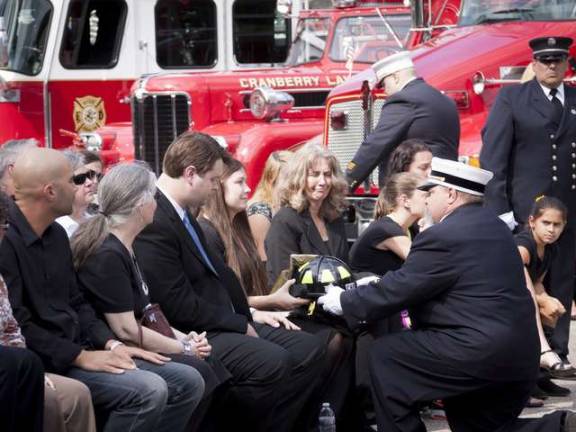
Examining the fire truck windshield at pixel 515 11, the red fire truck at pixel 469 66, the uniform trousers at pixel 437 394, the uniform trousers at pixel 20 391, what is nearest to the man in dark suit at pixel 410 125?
the red fire truck at pixel 469 66

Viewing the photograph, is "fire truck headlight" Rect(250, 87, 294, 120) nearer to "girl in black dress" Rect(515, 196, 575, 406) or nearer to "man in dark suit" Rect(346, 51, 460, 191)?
"man in dark suit" Rect(346, 51, 460, 191)

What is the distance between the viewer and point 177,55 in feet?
51.4

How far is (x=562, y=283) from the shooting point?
8.56 meters

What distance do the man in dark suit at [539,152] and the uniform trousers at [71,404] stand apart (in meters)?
3.81

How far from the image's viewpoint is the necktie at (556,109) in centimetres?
858

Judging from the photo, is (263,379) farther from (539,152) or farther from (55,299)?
(539,152)

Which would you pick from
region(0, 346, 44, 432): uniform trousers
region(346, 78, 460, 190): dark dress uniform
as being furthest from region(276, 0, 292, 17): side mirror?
region(0, 346, 44, 432): uniform trousers

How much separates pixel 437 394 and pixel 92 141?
25.7ft

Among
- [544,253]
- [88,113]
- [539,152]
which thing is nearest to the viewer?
[544,253]

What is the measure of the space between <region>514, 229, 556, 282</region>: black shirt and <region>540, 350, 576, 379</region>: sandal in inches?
19.1

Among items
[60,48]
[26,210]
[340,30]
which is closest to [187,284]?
[26,210]

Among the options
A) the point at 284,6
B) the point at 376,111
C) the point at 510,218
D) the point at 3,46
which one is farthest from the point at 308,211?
the point at 3,46

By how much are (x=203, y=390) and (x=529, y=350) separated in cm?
148

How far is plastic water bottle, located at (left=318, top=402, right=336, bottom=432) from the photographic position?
6.86 m
